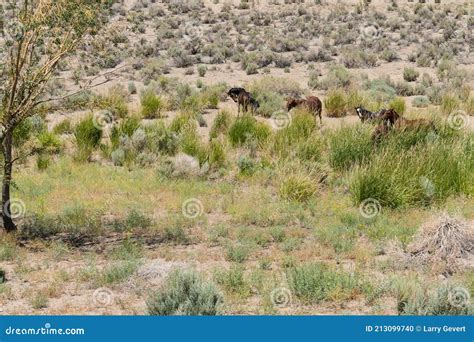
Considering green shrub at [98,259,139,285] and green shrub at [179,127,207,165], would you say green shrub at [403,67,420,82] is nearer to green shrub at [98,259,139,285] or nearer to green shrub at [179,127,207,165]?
green shrub at [179,127,207,165]

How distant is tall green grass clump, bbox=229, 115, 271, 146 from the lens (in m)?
15.9

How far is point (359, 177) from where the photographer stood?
1151 centimetres

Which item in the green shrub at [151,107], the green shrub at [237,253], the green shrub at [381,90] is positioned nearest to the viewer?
the green shrub at [237,253]

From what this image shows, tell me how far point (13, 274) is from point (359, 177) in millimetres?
5481

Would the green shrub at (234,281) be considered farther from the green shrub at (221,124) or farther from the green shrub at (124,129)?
the green shrub at (221,124)

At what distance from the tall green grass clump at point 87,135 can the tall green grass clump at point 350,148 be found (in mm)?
5135

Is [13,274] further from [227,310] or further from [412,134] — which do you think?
[412,134]

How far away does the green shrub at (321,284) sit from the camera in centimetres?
757

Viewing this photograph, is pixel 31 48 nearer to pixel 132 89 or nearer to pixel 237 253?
pixel 237 253

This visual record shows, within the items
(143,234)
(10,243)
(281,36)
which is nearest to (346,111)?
(143,234)

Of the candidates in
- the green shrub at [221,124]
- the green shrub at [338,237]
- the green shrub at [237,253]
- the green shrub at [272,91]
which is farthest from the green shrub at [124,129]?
the green shrub at [237,253]

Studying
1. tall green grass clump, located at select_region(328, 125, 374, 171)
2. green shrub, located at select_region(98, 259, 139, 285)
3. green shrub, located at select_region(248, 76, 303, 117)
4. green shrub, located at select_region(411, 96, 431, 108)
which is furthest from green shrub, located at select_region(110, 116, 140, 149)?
green shrub, located at select_region(411, 96, 431, 108)

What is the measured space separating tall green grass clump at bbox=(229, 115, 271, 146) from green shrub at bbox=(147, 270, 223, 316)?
8663 mm

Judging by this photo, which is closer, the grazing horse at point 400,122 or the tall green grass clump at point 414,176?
the tall green grass clump at point 414,176
